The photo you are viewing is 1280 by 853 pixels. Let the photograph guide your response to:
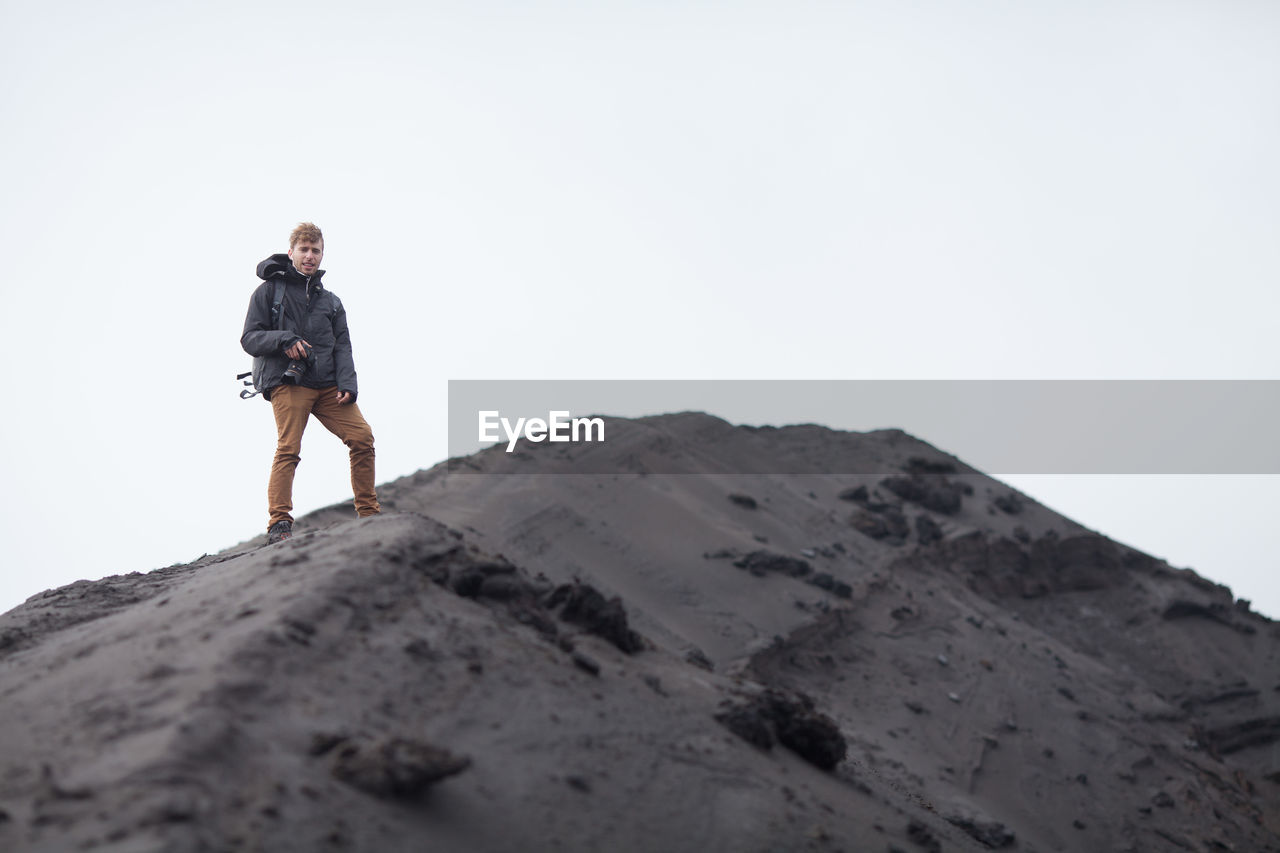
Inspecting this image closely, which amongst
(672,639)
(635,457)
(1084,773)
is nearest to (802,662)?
(672,639)

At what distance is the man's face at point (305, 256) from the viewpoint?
6086mm

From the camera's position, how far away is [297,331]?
6.08m

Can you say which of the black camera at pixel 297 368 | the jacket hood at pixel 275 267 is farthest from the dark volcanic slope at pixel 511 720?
the jacket hood at pixel 275 267

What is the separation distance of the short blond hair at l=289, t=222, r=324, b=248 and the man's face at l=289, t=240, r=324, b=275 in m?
0.02

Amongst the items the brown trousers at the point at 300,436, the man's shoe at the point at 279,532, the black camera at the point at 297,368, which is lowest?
the man's shoe at the point at 279,532

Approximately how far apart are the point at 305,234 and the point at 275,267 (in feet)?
0.85

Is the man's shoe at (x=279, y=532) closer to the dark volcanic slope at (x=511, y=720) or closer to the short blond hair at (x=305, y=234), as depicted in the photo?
the dark volcanic slope at (x=511, y=720)

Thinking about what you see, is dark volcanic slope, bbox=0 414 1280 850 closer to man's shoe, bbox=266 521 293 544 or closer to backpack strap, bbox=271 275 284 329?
man's shoe, bbox=266 521 293 544

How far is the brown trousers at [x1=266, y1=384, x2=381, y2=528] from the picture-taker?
6.02 metres

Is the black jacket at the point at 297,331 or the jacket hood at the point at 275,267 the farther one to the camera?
the jacket hood at the point at 275,267

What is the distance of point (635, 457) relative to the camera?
16344 mm

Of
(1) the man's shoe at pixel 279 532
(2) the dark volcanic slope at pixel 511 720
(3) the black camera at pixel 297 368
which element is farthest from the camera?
(1) the man's shoe at pixel 279 532

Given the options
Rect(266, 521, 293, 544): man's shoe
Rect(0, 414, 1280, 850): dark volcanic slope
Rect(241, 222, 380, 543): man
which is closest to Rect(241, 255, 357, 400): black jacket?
Rect(241, 222, 380, 543): man

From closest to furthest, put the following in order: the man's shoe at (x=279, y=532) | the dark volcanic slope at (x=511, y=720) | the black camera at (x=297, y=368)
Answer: the dark volcanic slope at (x=511, y=720)
the black camera at (x=297, y=368)
the man's shoe at (x=279, y=532)
